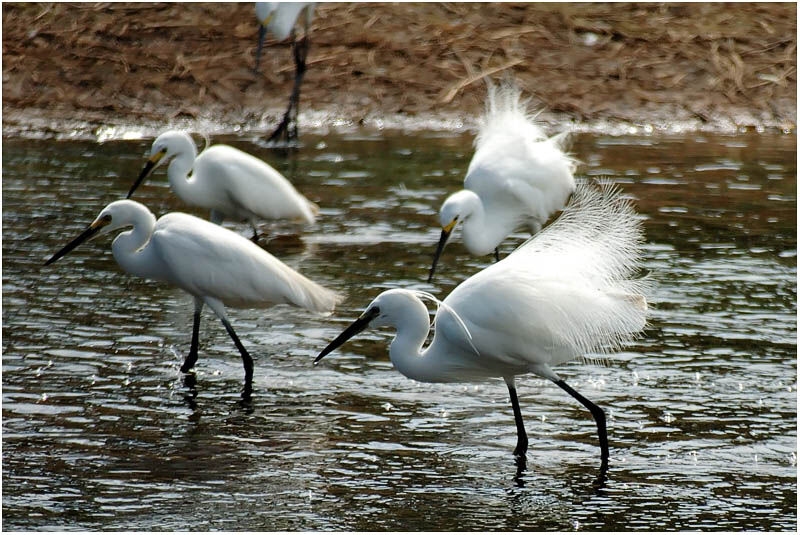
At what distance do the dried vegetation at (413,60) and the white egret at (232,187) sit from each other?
4.15m

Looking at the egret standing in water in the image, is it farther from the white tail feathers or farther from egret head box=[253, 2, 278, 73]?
the white tail feathers

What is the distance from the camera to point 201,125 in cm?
1280

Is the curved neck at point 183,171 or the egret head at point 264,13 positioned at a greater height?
the egret head at point 264,13

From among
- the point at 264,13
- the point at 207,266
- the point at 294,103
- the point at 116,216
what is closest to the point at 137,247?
the point at 116,216

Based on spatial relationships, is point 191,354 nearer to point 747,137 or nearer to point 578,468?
point 578,468

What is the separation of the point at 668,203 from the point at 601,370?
3.61 m

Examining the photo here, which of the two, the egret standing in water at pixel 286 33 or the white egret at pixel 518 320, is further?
the egret standing in water at pixel 286 33

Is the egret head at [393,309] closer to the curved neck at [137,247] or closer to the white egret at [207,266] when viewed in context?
the white egret at [207,266]

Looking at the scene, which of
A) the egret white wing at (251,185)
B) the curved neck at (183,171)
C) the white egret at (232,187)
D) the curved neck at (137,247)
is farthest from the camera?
the egret white wing at (251,185)

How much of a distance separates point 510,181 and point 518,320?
267 centimetres

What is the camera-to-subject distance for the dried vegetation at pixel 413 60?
1301cm

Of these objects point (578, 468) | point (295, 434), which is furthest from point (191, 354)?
point (578, 468)

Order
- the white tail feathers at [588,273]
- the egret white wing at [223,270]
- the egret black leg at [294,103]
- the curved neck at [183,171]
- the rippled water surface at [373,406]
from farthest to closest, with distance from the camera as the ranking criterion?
1. the egret black leg at [294,103]
2. the curved neck at [183,171]
3. the egret white wing at [223,270]
4. the white tail feathers at [588,273]
5. the rippled water surface at [373,406]

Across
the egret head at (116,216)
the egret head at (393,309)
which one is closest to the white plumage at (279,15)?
the egret head at (116,216)
